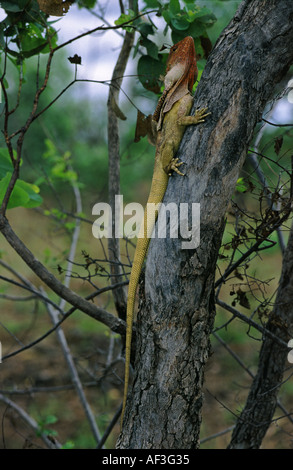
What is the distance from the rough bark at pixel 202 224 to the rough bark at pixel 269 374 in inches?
24.9

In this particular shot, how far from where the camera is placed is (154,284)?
129cm

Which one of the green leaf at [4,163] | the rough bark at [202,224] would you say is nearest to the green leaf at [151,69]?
the rough bark at [202,224]

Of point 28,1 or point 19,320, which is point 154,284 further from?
point 19,320

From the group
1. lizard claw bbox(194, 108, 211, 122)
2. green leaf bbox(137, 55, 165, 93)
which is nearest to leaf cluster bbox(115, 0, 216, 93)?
green leaf bbox(137, 55, 165, 93)

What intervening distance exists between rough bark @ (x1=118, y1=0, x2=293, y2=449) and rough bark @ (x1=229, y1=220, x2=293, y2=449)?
63 cm

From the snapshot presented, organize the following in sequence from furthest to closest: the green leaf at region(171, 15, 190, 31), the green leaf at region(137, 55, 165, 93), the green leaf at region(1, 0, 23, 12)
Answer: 1. the green leaf at region(137, 55, 165, 93)
2. the green leaf at region(171, 15, 190, 31)
3. the green leaf at region(1, 0, 23, 12)

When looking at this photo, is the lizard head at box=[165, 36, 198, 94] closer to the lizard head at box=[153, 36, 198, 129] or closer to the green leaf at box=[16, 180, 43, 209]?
the lizard head at box=[153, 36, 198, 129]

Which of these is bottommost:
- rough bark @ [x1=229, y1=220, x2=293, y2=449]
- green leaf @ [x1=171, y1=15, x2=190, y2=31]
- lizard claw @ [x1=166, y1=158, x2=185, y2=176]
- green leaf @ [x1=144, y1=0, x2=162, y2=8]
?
rough bark @ [x1=229, y1=220, x2=293, y2=449]

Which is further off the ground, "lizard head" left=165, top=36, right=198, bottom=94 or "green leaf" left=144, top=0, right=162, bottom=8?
"green leaf" left=144, top=0, right=162, bottom=8

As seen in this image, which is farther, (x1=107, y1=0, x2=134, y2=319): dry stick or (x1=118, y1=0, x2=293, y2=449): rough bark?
(x1=107, y1=0, x2=134, y2=319): dry stick

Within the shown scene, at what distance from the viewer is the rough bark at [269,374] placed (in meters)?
1.83

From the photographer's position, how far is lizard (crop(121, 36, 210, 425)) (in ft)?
4.50

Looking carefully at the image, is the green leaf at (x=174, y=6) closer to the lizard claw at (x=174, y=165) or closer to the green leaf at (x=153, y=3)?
the green leaf at (x=153, y=3)
